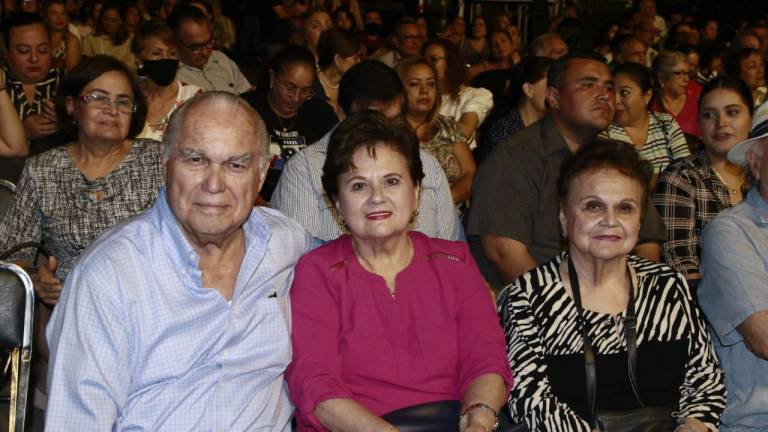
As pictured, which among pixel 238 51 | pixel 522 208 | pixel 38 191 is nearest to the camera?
pixel 38 191

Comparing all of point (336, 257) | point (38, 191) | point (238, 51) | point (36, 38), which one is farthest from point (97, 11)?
point (336, 257)

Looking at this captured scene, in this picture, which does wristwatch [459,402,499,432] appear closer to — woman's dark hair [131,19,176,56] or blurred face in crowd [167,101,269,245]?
blurred face in crowd [167,101,269,245]

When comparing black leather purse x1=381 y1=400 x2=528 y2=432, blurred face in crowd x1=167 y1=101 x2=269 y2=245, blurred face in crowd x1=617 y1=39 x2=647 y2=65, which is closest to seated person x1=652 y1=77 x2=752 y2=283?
black leather purse x1=381 y1=400 x2=528 y2=432

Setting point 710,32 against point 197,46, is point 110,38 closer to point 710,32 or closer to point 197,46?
point 197,46

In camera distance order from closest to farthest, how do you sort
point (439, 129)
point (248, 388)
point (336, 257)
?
point (248, 388) < point (336, 257) < point (439, 129)

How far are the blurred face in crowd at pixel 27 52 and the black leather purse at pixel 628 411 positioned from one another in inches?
149

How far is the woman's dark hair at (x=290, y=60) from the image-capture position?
224 inches

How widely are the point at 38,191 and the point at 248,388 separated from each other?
1545 mm

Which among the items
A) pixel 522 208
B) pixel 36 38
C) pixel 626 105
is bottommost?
pixel 522 208

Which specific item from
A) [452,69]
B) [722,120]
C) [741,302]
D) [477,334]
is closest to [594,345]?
[477,334]

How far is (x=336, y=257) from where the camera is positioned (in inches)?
109

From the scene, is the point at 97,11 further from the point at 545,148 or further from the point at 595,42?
the point at 545,148

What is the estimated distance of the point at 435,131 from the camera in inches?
207

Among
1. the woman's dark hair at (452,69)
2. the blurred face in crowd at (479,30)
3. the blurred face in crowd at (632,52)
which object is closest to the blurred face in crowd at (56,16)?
the woman's dark hair at (452,69)
